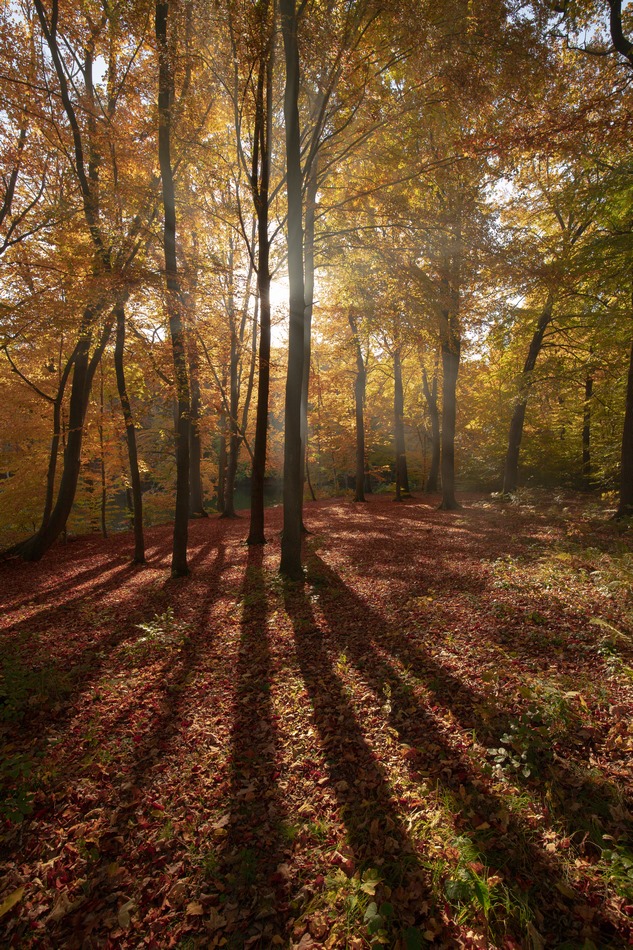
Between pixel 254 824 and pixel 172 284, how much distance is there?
28.3 ft

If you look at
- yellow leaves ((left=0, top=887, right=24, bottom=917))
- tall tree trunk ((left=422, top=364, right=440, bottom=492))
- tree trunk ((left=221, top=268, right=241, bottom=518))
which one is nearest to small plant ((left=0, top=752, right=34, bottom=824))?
yellow leaves ((left=0, top=887, right=24, bottom=917))

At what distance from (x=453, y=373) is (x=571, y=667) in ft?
40.2

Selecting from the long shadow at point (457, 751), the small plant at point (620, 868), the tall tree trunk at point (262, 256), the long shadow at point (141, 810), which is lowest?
the long shadow at point (141, 810)

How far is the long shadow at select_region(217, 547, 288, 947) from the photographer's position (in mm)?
2123

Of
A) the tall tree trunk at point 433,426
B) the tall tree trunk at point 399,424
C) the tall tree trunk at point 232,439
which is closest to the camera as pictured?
the tall tree trunk at point 232,439

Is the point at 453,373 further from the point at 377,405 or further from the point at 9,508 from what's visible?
the point at 9,508

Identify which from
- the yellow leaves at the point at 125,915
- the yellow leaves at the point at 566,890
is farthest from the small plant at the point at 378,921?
the yellow leaves at the point at 125,915

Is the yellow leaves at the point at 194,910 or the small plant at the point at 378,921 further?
the yellow leaves at the point at 194,910

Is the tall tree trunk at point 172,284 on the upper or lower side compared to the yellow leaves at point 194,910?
upper

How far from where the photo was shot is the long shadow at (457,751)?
2.05 metres

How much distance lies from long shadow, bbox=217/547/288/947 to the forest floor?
1 cm

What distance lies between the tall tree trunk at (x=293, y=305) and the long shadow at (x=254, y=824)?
3.12m

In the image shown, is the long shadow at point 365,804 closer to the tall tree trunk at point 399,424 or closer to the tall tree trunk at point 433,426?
the tall tree trunk at point 399,424

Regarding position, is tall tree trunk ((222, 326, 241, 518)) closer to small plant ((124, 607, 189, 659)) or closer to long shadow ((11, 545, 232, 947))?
small plant ((124, 607, 189, 659))
